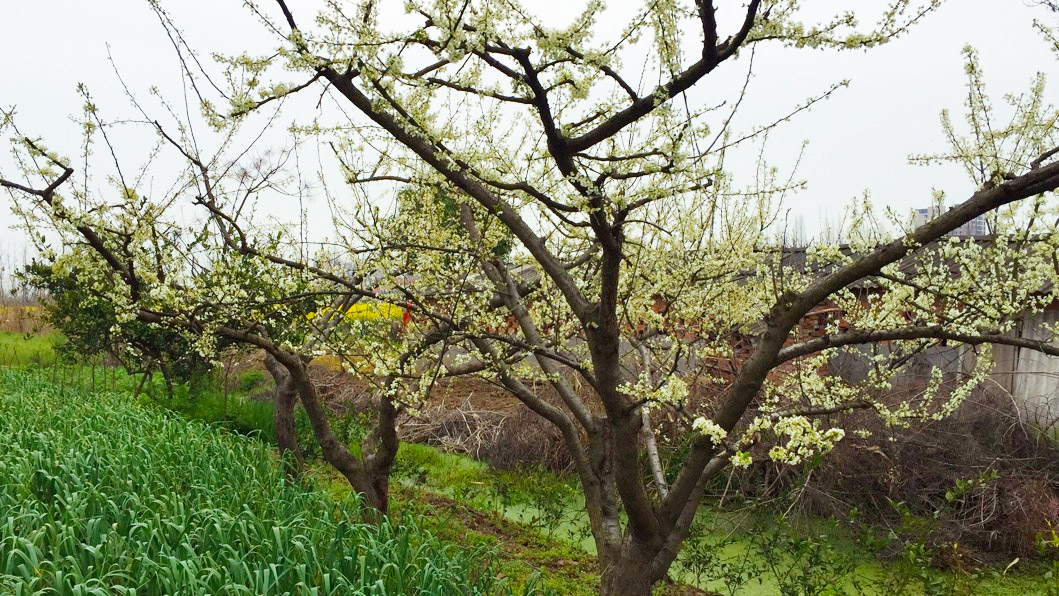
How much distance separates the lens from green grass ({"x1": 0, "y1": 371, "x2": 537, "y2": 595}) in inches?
123

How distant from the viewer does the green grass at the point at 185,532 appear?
3113mm

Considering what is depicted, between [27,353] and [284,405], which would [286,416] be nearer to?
[284,405]

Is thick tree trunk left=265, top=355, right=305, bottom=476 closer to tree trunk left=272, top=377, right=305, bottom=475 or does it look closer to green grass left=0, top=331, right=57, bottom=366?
tree trunk left=272, top=377, right=305, bottom=475

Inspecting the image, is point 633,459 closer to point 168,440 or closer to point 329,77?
point 329,77

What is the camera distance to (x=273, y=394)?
35.1 ft

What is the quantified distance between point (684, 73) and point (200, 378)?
27.9 feet

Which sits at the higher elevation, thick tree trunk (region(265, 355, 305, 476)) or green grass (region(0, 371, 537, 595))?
thick tree trunk (region(265, 355, 305, 476))

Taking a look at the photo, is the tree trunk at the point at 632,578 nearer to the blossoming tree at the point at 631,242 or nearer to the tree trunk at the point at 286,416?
the blossoming tree at the point at 631,242

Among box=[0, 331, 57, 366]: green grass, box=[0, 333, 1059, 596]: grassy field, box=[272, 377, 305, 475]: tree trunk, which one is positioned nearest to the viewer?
box=[0, 333, 1059, 596]: grassy field

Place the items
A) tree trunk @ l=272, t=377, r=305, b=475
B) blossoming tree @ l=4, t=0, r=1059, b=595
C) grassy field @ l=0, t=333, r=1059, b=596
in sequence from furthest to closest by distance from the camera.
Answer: tree trunk @ l=272, t=377, r=305, b=475, grassy field @ l=0, t=333, r=1059, b=596, blossoming tree @ l=4, t=0, r=1059, b=595

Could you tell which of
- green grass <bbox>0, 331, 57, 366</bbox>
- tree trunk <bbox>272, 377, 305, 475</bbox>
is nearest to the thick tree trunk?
tree trunk <bbox>272, 377, 305, 475</bbox>

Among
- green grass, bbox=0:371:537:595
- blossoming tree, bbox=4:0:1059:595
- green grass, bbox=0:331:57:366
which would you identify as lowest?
green grass, bbox=0:371:537:595

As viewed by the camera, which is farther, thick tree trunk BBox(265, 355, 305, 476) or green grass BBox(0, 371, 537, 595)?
thick tree trunk BBox(265, 355, 305, 476)

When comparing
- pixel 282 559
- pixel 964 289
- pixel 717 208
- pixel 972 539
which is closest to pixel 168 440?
pixel 282 559
